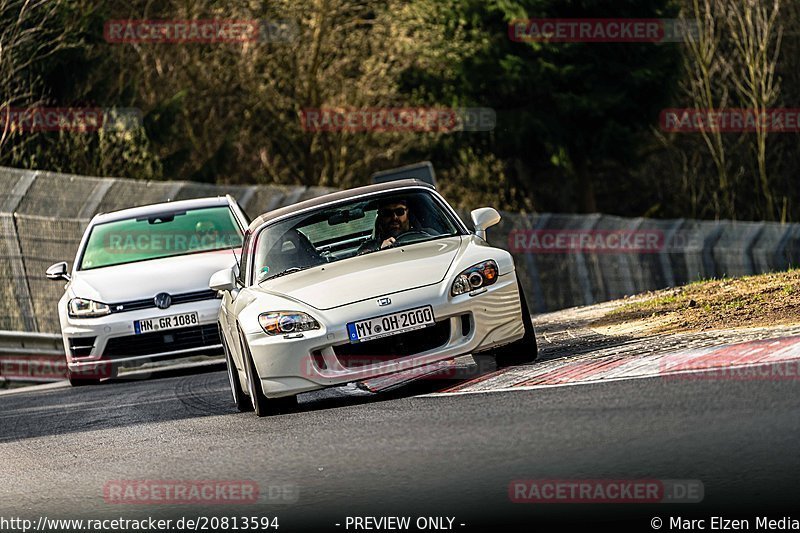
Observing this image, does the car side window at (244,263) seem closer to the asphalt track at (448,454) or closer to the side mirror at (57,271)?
the asphalt track at (448,454)

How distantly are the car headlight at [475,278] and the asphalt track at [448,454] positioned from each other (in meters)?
0.70

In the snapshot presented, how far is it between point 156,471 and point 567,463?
255 cm

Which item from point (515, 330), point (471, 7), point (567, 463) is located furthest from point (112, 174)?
point (567, 463)

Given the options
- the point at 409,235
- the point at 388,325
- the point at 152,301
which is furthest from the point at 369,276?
the point at 152,301

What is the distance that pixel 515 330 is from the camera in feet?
32.9

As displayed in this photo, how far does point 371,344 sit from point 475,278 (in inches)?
33.5

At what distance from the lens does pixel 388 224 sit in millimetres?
11023

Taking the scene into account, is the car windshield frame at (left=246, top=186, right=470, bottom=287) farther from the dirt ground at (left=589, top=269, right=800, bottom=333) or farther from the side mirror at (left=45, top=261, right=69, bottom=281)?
the side mirror at (left=45, top=261, right=69, bottom=281)

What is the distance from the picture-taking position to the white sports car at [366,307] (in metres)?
9.56

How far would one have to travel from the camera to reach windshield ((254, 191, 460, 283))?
35.4ft

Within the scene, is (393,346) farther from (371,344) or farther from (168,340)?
(168,340)

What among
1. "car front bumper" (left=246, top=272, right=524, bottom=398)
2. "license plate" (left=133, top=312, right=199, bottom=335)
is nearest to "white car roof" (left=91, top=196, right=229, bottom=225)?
"license plate" (left=133, top=312, right=199, bottom=335)

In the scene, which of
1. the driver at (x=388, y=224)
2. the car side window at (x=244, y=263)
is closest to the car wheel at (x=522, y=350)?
the driver at (x=388, y=224)

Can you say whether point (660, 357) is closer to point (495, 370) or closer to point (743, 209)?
point (495, 370)
